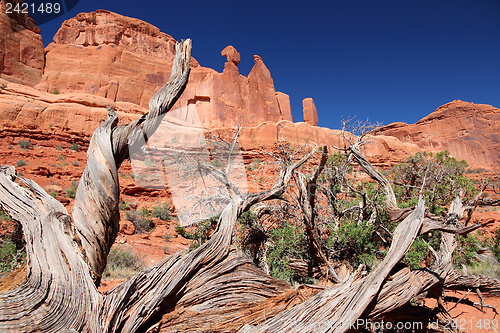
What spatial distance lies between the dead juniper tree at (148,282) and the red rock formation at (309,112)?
50.5 m

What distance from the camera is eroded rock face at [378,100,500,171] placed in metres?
44.8

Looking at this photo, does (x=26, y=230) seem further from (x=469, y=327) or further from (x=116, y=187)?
(x=469, y=327)

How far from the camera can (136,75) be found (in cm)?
4334

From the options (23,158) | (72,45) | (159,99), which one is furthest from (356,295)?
(72,45)

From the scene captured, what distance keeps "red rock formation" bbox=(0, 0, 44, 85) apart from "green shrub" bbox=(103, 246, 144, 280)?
126 ft

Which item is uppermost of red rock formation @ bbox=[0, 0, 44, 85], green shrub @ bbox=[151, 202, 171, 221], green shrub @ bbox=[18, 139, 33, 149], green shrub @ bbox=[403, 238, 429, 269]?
red rock formation @ bbox=[0, 0, 44, 85]

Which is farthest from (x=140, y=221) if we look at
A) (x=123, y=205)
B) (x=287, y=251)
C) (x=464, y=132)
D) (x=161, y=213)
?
(x=464, y=132)

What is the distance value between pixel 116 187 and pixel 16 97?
33940 mm

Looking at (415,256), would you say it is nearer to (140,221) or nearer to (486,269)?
(486,269)

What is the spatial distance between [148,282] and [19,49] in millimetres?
48764

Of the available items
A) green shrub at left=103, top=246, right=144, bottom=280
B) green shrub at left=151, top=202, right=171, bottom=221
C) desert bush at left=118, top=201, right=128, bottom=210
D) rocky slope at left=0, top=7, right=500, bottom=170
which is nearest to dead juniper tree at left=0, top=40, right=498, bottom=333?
green shrub at left=103, top=246, right=144, bottom=280

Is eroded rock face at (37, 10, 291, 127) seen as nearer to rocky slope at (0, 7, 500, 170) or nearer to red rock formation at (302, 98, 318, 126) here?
rocky slope at (0, 7, 500, 170)

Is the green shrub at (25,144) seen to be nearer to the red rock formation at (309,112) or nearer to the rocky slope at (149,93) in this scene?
the rocky slope at (149,93)

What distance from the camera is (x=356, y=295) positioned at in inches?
68.0
